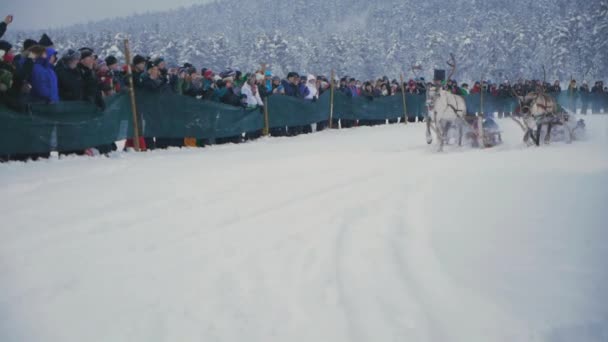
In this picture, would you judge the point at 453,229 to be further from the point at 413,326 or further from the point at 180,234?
the point at 180,234

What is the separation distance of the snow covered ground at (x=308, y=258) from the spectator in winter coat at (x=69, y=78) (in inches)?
114

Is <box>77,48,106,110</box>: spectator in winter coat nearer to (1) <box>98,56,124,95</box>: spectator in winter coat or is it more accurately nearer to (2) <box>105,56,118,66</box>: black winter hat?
(1) <box>98,56,124,95</box>: spectator in winter coat

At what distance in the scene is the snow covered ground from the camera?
296cm

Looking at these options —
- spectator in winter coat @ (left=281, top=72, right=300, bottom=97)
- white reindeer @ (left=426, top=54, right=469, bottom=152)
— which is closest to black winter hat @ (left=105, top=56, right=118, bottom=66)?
spectator in winter coat @ (left=281, top=72, right=300, bottom=97)

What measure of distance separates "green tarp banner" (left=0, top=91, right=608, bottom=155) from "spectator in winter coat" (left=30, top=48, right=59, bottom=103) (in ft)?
0.64

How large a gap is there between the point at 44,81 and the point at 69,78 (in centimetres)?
69

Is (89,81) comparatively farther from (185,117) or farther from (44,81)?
(185,117)

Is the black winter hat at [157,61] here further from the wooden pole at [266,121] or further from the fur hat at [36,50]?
the wooden pole at [266,121]

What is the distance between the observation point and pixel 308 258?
3986mm

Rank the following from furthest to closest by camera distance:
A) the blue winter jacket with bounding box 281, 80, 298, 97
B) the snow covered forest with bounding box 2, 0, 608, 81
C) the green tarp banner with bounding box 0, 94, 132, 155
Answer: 1. the snow covered forest with bounding box 2, 0, 608, 81
2. the blue winter jacket with bounding box 281, 80, 298, 97
3. the green tarp banner with bounding box 0, 94, 132, 155

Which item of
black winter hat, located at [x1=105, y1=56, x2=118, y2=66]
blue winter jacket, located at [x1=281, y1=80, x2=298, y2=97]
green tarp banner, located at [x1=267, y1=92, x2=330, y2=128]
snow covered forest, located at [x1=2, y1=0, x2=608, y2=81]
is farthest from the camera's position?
snow covered forest, located at [x1=2, y1=0, x2=608, y2=81]

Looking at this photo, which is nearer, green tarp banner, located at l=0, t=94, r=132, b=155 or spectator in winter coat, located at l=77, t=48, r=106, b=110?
green tarp banner, located at l=0, t=94, r=132, b=155

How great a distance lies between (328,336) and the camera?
2850mm

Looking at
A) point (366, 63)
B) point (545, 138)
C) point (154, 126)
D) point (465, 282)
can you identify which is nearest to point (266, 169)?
point (154, 126)
